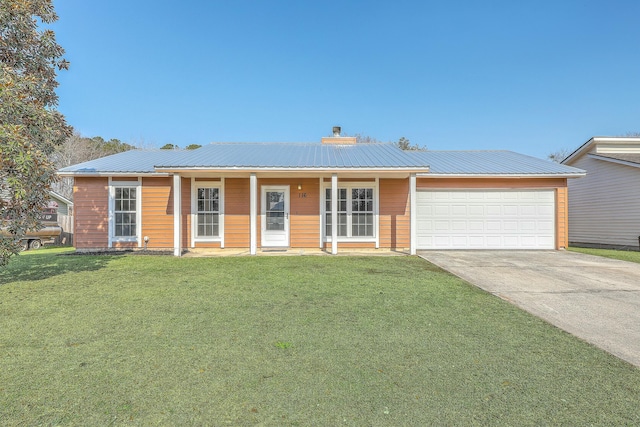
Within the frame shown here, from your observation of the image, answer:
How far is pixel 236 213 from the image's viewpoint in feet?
33.7

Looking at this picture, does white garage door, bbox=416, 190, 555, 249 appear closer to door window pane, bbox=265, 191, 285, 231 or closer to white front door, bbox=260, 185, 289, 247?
white front door, bbox=260, 185, 289, 247

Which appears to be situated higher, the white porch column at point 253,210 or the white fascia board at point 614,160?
the white fascia board at point 614,160

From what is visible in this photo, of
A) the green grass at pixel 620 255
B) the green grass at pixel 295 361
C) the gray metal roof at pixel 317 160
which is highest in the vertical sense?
the gray metal roof at pixel 317 160

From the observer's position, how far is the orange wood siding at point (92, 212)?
1005cm

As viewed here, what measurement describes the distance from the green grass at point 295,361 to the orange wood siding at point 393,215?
5118 mm

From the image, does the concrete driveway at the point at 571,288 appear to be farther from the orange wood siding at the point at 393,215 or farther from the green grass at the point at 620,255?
the orange wood siding at the point at 393,215

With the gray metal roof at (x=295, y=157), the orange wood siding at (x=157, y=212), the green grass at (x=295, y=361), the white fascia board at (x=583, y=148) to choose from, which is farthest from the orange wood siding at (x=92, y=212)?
the white fascia board at (x=583, y=148)

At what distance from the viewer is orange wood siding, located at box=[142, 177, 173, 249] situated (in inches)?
399

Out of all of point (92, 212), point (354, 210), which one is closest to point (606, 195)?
point (354, 210)

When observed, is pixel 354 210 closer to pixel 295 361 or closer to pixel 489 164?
pixel 489 164

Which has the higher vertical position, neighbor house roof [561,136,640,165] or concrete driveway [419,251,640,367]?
neighbor house roof [561,136,640,165]

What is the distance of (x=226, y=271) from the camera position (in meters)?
6.68

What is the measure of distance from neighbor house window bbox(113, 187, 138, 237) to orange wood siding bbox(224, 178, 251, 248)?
3023 millimetres

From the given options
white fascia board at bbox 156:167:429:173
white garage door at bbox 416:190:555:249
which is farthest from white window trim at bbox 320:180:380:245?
white garage door at bbox 416:190:555:249
